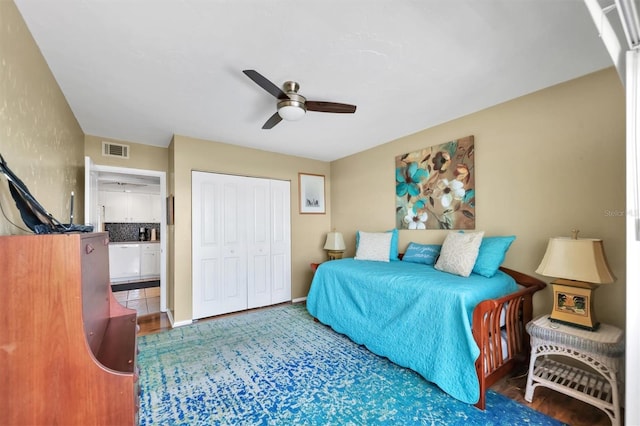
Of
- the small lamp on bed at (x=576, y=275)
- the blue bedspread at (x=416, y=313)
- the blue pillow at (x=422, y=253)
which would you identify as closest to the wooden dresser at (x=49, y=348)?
the blue bedspread at (x=416, y=313)

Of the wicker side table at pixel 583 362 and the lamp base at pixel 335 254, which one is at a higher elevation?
the lamp base at pixel 335 254

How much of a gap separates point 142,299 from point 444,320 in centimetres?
496

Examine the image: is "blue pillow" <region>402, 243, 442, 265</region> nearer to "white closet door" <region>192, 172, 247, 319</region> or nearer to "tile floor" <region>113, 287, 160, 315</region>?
"white closet door" <region>192, 172, 247, 319</region>

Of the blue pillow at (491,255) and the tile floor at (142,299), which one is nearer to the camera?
the blue pillow at (491,255)

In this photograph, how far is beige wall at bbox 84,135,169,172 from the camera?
139 inches

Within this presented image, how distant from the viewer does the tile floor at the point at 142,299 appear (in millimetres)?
4230

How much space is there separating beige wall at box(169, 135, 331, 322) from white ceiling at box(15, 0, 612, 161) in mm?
769

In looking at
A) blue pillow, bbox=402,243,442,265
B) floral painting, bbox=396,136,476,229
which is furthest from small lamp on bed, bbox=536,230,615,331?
blue pillow, bbox=402,243,442,265

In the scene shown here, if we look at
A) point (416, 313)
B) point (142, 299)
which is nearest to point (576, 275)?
point (416, 313)

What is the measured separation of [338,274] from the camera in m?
3.23

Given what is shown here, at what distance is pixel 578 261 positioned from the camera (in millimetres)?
1863

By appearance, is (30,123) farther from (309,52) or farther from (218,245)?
(218,245)

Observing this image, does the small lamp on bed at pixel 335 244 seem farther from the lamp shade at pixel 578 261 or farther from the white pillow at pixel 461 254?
the lamp shade at pixel 578 261

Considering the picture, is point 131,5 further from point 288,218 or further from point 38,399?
point 288,218
